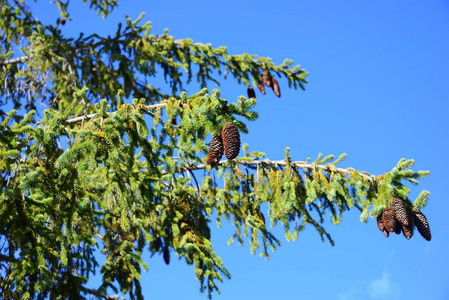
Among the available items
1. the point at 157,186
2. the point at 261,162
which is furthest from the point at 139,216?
the point at 261,162

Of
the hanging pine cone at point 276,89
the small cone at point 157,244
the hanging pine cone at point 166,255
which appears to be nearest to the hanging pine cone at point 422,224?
the hanging pine cone at point 166,255

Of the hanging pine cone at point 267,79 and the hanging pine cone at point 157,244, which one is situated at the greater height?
the hanging pine cone at point 267,79

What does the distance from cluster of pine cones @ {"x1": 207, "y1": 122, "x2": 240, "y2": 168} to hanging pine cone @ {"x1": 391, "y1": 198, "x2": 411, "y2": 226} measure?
1.98 metres

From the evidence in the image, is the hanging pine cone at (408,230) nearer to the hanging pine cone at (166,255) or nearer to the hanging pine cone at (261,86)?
the hanging pine cone at (166,255)

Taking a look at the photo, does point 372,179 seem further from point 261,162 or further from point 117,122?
point 117,122

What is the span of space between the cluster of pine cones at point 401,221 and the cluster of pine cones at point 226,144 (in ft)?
6.45

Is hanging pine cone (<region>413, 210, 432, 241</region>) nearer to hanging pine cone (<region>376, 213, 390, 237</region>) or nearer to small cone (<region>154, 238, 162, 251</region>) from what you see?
hanging pine cone (<region>376, 213, 390, 237</region>)

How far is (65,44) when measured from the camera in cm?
948

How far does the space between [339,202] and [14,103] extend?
684 centimetres

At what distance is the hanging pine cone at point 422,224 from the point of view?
505 centimetres

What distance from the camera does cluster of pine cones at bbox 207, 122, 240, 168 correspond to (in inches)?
145

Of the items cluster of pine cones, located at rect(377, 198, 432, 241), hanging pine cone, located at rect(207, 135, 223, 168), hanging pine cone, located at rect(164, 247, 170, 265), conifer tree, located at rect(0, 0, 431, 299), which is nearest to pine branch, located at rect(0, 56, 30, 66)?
conifer tree, located at rect(0, 0, 431, 299)

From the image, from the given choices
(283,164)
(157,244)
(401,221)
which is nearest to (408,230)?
(401,221)

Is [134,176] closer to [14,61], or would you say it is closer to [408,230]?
[408,230]
